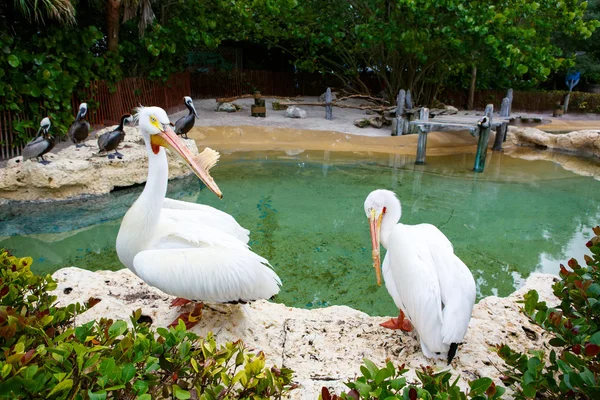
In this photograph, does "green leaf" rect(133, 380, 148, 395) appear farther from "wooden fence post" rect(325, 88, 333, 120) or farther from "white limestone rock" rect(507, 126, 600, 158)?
"wooden fence post" rect(325, 88, 333, 120)

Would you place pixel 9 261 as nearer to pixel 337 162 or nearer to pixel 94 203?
pixel 94 203

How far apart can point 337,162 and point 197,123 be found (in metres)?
4.22

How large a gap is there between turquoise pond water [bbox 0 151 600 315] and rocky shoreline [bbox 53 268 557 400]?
911mm

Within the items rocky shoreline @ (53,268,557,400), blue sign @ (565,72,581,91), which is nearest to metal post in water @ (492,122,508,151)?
blue sign @ (565,72,581,91)

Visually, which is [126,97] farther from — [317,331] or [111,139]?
[317,331]

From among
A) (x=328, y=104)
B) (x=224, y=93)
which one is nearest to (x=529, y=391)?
(x=328, y=104)

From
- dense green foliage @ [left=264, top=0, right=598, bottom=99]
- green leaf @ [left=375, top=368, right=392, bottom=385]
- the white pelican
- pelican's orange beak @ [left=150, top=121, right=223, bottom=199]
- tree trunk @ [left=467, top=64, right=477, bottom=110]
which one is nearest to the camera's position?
green leaf @ [left=375, top=368, right=392, bottom=385]

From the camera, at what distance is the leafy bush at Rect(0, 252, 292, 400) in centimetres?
116

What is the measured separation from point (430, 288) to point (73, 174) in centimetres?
558

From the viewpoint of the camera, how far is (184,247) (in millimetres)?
2473

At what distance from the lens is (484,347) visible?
2.41m

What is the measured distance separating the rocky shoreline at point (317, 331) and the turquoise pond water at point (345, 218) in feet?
2.99

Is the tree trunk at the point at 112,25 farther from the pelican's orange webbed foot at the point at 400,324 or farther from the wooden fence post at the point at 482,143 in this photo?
the pelican's orange webbed foot at the point at 400,324

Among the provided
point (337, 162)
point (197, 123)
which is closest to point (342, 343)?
point (337, 162)
